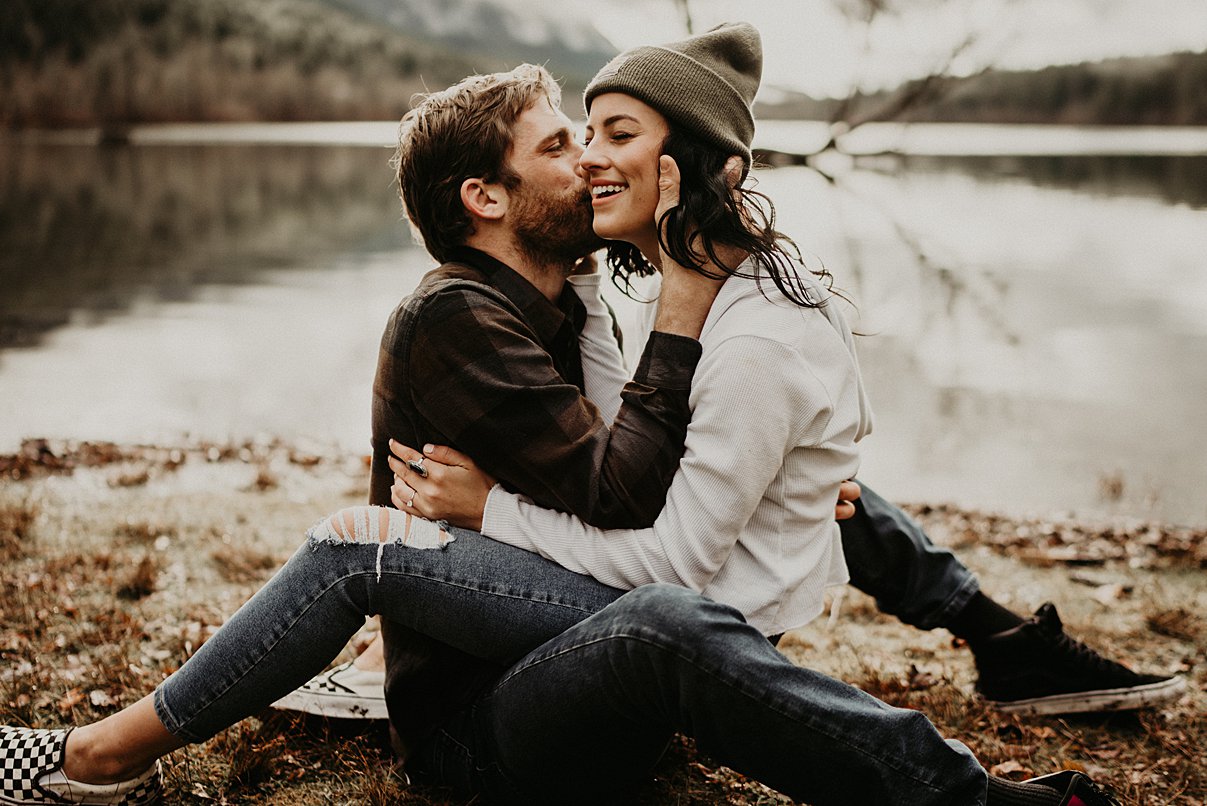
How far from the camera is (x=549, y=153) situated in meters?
3.22

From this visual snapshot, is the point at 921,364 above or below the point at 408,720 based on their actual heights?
below

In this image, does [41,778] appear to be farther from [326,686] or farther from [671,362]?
[671,362]

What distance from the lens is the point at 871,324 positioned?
13805 millimetres

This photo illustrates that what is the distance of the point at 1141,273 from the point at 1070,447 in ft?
40.3

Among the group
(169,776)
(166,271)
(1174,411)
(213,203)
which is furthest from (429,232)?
(213,203)

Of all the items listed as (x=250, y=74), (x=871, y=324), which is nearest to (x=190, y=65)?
(x=250, y=74)

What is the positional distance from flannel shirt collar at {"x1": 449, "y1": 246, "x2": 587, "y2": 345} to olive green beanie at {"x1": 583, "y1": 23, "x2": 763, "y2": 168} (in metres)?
0.54

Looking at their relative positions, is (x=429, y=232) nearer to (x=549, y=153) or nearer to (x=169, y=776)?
(x=549, y=153)

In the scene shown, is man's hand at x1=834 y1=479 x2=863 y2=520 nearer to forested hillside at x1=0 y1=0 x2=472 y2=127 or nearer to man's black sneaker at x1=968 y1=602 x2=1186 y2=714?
man's black sneaker at x1=968 y1=602 x2=1186 y2=714

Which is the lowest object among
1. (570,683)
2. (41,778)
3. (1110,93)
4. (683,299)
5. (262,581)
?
(262,581)

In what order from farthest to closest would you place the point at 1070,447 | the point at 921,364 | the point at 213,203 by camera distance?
the point at 213,203, the point at 921,364, the point at 1070,447

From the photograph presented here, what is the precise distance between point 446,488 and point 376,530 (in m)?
0.20

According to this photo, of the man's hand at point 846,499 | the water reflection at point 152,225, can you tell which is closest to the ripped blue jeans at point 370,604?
the man's hand at point 846,499

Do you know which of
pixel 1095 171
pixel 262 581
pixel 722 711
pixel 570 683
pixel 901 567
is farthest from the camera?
pixel 1095 171
